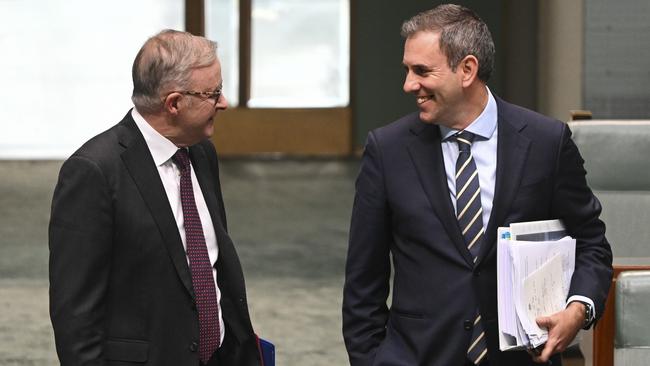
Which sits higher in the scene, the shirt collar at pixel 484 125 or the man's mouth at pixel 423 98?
the man's mouth at pixel 423 98

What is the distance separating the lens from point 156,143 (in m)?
2.52

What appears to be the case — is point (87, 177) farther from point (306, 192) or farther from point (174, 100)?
point (306, 192)

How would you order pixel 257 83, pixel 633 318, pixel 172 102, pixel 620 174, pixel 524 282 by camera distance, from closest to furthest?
pixel 524 282 < pixel 172 102 < pixel 633 318 < pixel 620 174 < pixel 257 83

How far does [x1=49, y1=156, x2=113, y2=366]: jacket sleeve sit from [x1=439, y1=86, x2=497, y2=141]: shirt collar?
69 centimetres

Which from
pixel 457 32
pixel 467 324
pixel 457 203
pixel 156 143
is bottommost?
pixel 467 324

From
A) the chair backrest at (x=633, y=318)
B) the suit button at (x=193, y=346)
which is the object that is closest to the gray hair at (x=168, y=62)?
the suit button at (x=193, y=346)

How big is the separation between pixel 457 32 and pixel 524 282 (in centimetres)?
50

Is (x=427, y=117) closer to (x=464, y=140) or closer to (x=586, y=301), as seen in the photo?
(x=464, y=140)

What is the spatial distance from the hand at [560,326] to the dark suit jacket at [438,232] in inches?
1.9

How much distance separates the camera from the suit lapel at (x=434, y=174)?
2383 mm

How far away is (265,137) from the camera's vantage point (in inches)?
482

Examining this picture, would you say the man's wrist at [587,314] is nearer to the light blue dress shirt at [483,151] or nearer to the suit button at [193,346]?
the light blue dress shirt at [483,151]

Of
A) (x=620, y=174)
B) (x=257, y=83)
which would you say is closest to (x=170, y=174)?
(x=620, y=174)

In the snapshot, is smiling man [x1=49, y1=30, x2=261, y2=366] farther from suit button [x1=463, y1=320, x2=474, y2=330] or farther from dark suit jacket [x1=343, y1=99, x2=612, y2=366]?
suit button [x1=463, y1=320, x2=474, y2=330]
